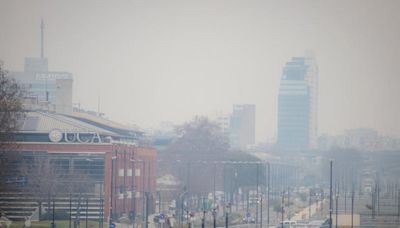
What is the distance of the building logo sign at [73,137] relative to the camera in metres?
72.6

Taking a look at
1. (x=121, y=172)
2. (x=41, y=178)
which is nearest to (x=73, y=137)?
(x=121, y=172)

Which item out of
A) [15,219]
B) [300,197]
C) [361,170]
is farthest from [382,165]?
[15,219]

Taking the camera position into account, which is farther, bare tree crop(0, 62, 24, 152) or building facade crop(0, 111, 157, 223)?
building facade crop(0, 111, 157, 223)

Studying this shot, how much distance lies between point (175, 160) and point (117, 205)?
39.8 metres

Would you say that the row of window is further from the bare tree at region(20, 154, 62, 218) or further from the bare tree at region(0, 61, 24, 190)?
the bare tree at region(0, 61, 24, 190)

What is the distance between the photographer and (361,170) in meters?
179

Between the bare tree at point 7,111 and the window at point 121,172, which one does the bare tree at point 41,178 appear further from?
the bare tree at point 7,111

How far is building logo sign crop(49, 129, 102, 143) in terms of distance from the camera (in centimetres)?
7256

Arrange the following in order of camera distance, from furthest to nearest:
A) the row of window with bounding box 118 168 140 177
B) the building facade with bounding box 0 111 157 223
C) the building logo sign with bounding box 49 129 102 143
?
the row of window with bounding box 118 168 140 177
the building logo sign with bounding box 49 129 102 143
the building facade with bounding box 0 111 157 223

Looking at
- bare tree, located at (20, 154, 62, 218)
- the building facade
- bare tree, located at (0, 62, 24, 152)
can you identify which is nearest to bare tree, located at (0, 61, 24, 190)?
bare tree, located at (0, 62, 24, 152)

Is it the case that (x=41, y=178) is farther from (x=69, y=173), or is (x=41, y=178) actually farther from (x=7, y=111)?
(x=7, y=111)

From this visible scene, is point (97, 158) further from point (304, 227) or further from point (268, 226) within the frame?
point (304, 227)

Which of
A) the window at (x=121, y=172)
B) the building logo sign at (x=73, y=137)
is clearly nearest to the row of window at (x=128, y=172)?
the window at (x=121, y=172)

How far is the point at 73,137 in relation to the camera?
73375mm
